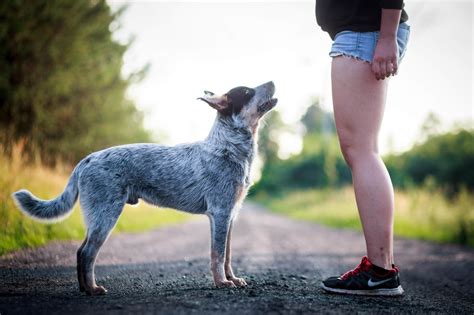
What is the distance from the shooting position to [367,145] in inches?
134

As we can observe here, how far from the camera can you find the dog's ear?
4.38 metres

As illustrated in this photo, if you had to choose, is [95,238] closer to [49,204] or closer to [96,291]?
[96,291]

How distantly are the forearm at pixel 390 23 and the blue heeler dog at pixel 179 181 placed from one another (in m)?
1.74

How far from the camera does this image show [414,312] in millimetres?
2885

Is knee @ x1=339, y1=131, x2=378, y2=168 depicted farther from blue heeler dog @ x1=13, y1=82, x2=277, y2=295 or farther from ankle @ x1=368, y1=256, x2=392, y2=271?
blue heeler dog @ x1=13, y1=82, x2=277, y2=295

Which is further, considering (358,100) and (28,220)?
(28,220)

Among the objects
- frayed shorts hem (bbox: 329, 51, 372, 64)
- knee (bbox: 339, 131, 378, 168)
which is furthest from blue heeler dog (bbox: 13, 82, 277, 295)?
frayed shorts hem (bbox: 329, 51, 372, 64)

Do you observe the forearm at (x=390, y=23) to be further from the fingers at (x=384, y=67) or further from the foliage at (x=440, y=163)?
the foliage at (x=440, y=163)

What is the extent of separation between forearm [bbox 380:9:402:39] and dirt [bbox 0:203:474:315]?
6.66 ft

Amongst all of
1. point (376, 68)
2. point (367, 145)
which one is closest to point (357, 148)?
point (367, 145)

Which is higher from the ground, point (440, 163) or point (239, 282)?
point (440, 163)

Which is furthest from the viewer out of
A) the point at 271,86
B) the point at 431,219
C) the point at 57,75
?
the point at 57,75

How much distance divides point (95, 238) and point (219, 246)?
1111 millimetres

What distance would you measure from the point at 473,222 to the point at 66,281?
8.90 meters
